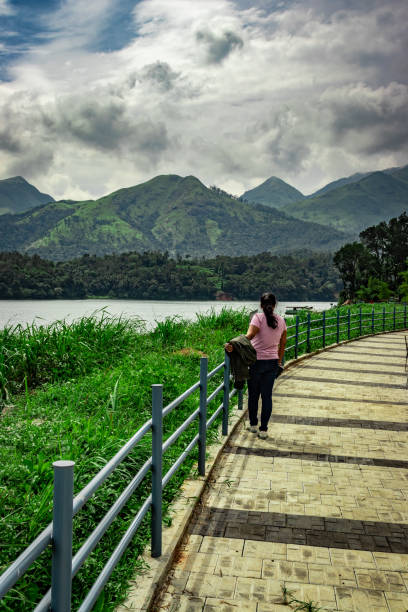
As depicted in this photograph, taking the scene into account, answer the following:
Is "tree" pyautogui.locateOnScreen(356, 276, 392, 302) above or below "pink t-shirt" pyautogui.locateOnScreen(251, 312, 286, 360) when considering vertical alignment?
above

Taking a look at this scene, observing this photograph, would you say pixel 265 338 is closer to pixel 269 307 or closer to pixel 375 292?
pixel 269 307

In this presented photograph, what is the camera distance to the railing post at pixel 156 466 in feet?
11.3

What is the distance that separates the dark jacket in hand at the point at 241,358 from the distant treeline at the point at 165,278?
68224 millimetres

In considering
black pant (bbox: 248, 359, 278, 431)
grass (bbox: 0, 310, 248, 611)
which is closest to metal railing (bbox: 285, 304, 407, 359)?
grass (bbox: 0, 310, 248, 611)

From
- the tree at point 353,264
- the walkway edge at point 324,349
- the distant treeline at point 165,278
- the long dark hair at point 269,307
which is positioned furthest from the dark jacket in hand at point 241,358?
the tree at point 353,264

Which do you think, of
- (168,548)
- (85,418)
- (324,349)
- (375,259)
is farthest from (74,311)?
(375,259)

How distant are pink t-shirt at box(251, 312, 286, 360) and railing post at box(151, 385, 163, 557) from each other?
115 inches

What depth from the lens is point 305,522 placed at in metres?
4.12

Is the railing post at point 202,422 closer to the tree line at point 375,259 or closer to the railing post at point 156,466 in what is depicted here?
the railing post at point 156,466

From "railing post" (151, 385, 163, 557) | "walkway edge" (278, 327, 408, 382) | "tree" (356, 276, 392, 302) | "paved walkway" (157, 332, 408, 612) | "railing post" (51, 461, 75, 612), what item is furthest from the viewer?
"tree" (356, 276, 392, 302)

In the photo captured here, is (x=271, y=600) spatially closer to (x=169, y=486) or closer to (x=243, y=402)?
(x=169, y=486)

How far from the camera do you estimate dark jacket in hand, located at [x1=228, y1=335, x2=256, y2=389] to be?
6.02 m

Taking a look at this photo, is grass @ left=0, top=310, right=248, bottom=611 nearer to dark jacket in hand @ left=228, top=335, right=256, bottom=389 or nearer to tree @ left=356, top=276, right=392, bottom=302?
dark jacket in hand @ left=228, top=335, right=256, bottom=389

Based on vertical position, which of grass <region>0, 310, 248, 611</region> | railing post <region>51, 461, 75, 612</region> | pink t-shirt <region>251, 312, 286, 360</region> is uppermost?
pink t-shirt <region>251, 312, 286, 360</region>
